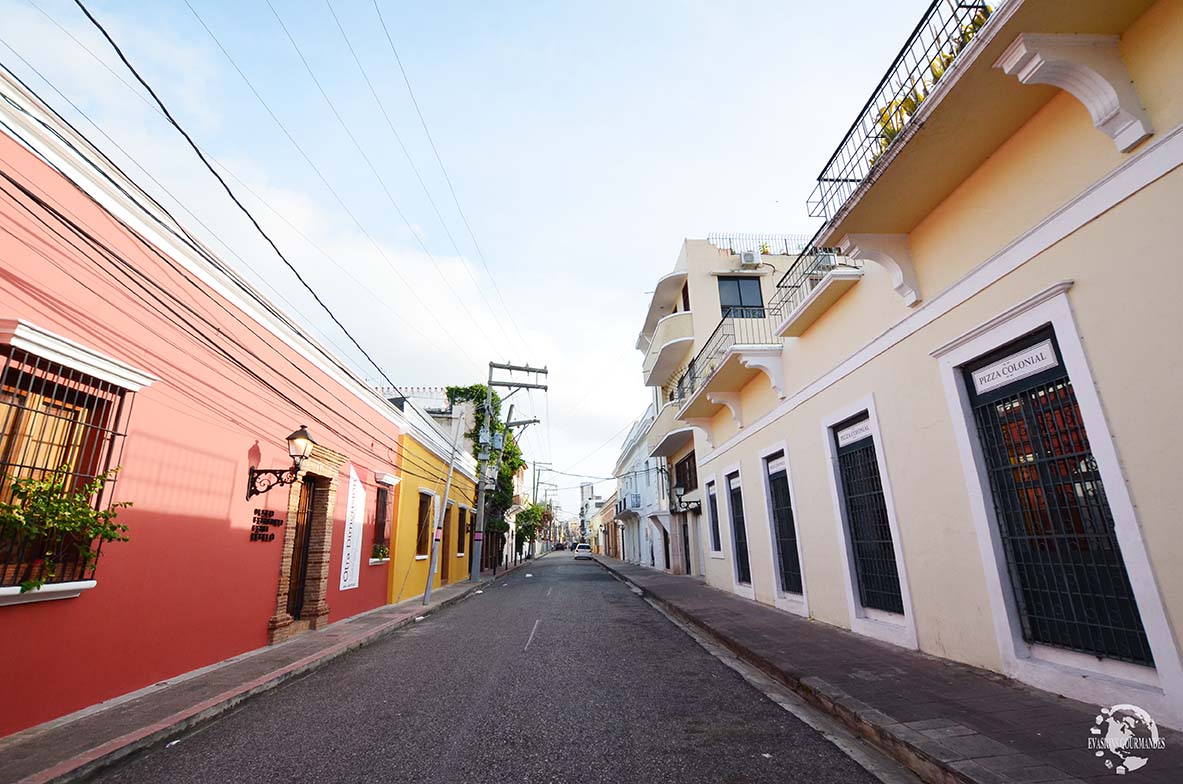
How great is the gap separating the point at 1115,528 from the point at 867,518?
12.3 ft

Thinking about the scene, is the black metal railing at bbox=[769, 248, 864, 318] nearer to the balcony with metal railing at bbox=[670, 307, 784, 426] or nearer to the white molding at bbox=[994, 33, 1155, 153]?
the balcony with metal railing at bbox=[670, 307, 784, 426]

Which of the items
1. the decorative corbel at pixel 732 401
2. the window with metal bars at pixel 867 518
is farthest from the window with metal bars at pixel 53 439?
the decorative corbel at pixel 732 401

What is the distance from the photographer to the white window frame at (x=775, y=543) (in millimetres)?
9484

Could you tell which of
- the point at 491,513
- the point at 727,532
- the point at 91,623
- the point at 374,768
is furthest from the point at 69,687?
the point at 491,513

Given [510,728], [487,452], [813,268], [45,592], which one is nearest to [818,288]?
[813,268]

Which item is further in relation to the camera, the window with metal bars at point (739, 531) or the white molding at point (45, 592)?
the window with metal bars at point (739, 531)

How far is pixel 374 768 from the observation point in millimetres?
3518

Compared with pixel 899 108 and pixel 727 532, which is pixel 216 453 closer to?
pixel 899 108

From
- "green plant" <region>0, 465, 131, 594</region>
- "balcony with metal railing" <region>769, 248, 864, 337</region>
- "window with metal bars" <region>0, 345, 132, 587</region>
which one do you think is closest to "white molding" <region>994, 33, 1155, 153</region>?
"balcony with metal railing" <region>769, 248, 864, 337</region>

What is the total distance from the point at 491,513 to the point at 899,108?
27079 mm

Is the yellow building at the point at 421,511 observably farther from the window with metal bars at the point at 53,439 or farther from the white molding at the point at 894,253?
the white molding at the point at 894,253

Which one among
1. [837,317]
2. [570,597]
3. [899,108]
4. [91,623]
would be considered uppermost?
[899,108]

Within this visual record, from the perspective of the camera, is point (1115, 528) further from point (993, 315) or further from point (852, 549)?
point (852, 549)

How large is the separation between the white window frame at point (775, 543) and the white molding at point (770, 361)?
1.15 metres
